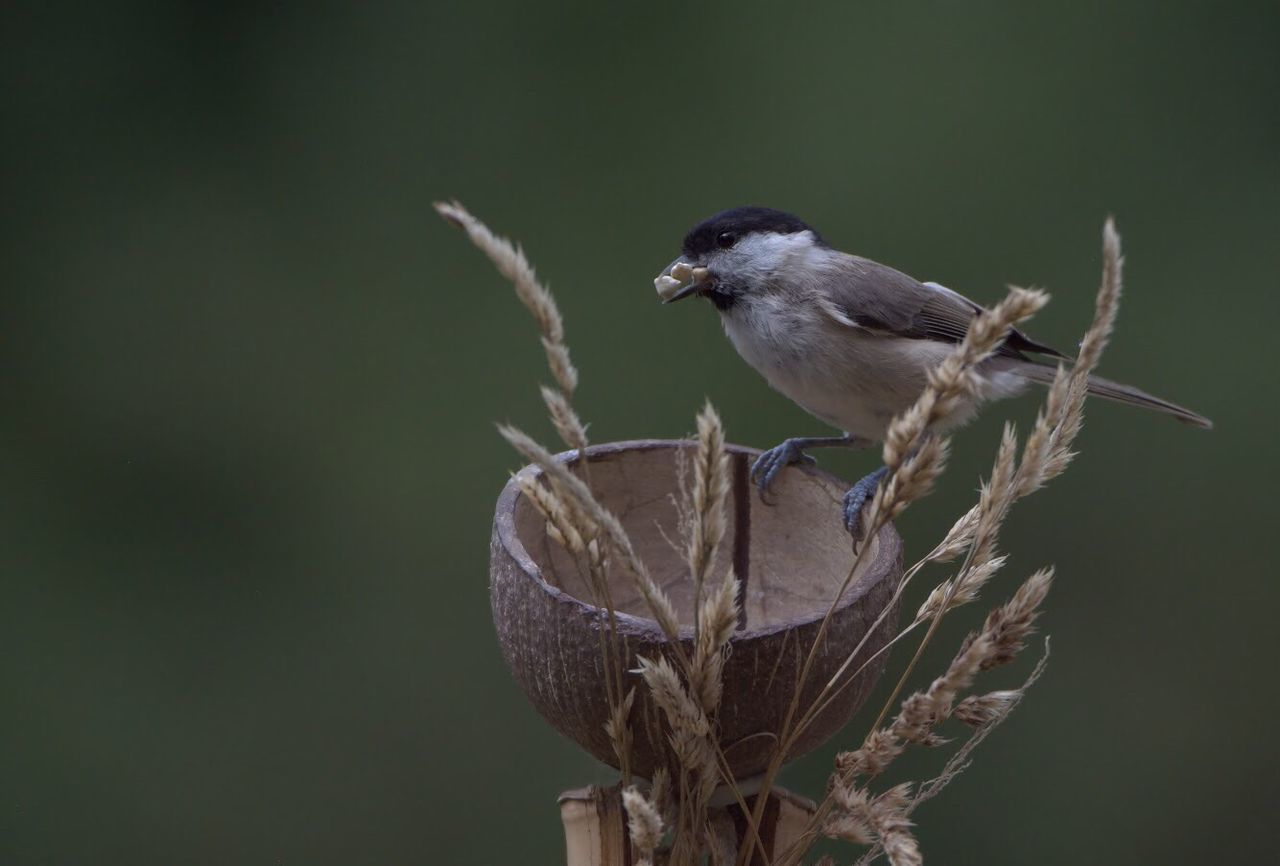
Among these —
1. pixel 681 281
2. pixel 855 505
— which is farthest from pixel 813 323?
pixel 855 505

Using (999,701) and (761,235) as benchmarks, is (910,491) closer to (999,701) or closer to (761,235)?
(999,701)

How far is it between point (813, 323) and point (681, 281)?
0.21 metres

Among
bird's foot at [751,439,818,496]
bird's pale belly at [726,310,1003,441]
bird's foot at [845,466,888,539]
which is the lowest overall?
bird's foot at [845,466,888,539]

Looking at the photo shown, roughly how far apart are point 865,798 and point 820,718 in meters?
0.20

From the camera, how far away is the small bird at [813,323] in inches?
68.5

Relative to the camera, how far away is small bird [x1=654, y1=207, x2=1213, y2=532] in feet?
5.71

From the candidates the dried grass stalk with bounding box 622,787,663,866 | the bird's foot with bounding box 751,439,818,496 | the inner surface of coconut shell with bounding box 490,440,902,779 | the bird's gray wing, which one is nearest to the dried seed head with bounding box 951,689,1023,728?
the inner surface of coconut shell with bounding box 490,440,902,779

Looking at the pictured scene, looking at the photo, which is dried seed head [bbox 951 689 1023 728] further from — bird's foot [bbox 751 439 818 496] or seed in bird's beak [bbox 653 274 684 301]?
seed in bird's beak [bbox 653 274 684 301]

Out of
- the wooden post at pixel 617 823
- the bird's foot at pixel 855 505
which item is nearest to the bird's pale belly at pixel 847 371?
the bird's foot at pixel 855 505

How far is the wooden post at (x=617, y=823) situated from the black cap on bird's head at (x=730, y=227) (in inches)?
31.4

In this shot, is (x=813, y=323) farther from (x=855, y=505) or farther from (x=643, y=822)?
(x=643, y=822)

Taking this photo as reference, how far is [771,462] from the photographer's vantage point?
1.52 meters

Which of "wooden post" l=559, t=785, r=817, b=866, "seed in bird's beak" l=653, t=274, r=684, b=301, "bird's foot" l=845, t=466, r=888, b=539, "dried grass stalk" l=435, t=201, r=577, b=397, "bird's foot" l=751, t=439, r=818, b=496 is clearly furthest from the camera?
"seed in bird's beak" l=653, t=274, r=684, b=301

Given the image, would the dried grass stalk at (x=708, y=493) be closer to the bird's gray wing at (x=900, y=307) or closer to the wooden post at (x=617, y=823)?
the wooden post at (x=617, y=823)
